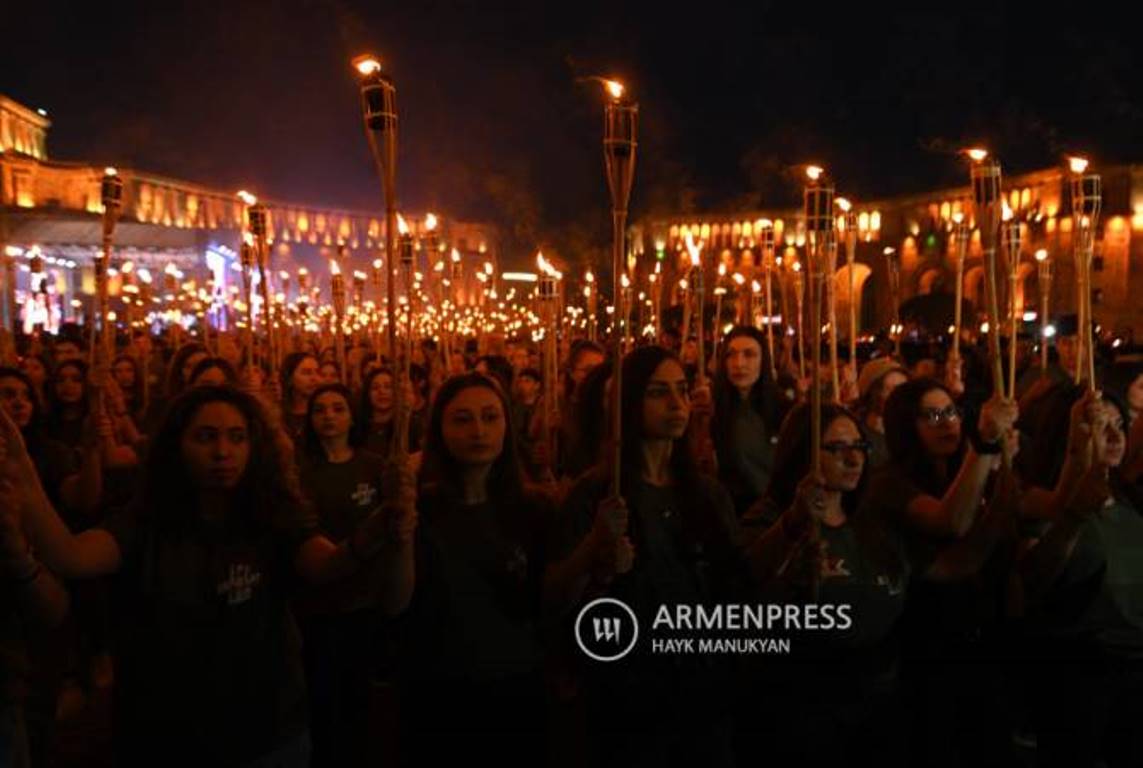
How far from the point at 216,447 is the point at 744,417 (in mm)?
3815

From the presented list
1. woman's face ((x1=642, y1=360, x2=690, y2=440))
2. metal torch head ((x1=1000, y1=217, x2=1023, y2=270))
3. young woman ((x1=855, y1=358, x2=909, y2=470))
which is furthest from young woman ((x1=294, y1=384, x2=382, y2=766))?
metal torch head ((x1=1000, y1=217, x2=1023, y2=270))

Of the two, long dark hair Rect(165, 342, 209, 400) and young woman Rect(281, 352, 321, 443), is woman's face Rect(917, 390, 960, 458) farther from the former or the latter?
long dark hair Rect(165, 342, 209, 400)

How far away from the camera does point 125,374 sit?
29.7 ft

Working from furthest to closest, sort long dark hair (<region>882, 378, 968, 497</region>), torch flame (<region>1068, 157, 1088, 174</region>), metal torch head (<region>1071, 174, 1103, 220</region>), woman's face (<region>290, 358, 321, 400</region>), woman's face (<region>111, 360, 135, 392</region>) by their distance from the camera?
woman's face (<region>111, 360, 135, 392</region>) < woman's face (<region>290, 358, 321, 400</region>) < torch flame (<region>1068, 157, 1088, 174</region>) < metal torch head (<region>1071, 174, 1103, 220</region>) < long dark hair (<region>882, 378, 968, 497</region>)

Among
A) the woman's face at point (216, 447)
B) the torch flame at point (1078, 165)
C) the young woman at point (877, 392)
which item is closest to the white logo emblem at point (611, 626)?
the woman's face at point (216, 447)

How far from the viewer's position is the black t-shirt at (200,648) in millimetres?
3109

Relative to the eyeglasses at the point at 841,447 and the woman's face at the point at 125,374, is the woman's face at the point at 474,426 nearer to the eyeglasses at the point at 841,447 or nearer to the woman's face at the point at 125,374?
the eyeglasses at the point at 841,447

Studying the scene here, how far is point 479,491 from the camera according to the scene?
3930mm

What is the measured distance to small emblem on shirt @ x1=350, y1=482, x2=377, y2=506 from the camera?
532 centimetres

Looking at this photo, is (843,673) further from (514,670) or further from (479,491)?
(479,491)

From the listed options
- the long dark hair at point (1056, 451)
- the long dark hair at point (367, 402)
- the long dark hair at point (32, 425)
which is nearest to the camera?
the long dark hair at point (1056, 451)

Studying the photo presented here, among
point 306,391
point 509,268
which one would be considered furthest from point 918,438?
point 509,268

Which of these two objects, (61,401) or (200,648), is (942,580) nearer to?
(200,648)

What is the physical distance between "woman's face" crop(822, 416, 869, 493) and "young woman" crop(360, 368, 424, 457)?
11.8ft
